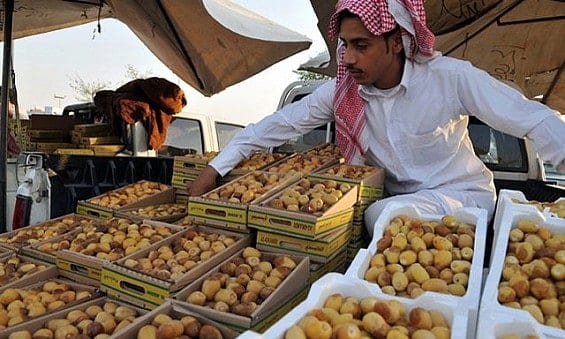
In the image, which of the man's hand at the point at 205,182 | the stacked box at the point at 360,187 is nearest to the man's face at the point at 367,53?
the stacked box at the point at 360,187

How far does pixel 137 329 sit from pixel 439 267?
0.96 meters

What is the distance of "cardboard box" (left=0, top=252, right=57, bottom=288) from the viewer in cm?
202

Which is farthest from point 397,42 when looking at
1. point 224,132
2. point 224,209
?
point 224,132

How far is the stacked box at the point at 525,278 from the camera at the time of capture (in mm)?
1091

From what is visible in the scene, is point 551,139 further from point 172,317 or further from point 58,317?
point 58,317

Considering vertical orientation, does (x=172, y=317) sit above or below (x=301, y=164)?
below

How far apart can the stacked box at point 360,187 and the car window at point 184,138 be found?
3511 mm

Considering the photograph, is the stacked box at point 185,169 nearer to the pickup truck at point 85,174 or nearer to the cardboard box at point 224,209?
the cardboard box at point 224,209

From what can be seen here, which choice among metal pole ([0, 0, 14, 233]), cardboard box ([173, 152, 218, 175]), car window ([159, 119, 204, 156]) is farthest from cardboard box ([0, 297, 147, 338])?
car window ([159, 119, 204, 156])

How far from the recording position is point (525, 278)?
51.9 inches

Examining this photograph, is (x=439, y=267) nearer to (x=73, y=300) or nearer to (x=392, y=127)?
(x=392, y=127)

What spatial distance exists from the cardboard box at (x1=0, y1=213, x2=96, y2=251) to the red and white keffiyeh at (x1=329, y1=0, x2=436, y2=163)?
150 cm

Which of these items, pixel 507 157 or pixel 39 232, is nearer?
pixel 39 232

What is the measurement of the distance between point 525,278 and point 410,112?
1237 millimetres
